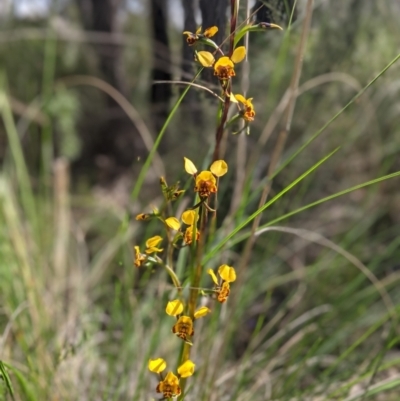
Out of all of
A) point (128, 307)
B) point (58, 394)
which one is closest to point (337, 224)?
point (128, 307)

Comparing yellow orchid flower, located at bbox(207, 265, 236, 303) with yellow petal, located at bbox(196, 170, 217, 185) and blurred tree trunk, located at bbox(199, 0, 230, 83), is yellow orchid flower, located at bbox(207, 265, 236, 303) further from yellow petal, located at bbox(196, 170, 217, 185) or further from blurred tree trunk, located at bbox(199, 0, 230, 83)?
blurred tree trunk, located at bbox(199, 0, 230, 83)

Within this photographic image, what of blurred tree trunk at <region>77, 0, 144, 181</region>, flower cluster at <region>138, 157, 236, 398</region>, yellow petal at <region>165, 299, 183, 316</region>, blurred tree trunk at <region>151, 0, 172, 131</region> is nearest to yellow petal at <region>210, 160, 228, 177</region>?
flower cluster at <region>138, 157, 236, 398</region>

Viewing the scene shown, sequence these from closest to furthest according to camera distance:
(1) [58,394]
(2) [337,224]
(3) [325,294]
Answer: (1) [58,394] < (3) [325,294] < (2) [337,224]

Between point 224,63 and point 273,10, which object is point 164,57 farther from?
point 224,63

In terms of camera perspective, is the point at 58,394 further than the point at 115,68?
No

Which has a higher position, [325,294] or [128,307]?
[325,294]

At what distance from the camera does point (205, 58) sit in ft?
1.34

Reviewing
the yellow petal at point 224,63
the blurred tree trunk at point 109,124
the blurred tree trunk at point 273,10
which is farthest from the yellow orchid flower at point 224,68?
the blurred tree trunk at point 109,124

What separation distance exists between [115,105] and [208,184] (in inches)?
62.8

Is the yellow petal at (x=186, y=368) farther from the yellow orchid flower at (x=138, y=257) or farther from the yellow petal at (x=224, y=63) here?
the yellow petal at (x=224, y=63)

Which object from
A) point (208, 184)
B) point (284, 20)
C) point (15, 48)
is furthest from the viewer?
point (15, 48)

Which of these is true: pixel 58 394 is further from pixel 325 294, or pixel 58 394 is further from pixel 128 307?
pixel 325 294

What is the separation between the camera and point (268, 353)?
80 cm

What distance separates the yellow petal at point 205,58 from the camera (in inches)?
15.9
